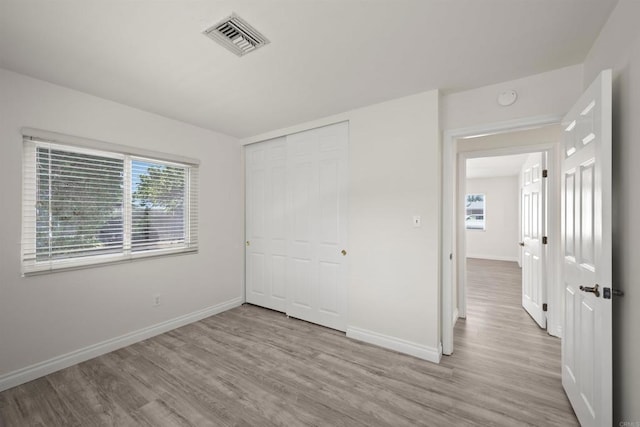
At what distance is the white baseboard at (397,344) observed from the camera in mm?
2566

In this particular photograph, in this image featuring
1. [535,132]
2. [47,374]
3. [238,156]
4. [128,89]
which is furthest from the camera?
[238,156]

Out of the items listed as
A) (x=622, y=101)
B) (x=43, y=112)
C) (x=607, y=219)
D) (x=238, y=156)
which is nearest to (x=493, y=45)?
(x=622, y=101)

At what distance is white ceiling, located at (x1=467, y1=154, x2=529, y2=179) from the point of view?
600cm

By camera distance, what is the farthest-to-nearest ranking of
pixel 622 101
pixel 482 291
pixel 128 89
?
pixel 482 291, pixel 128 89, pixel 622 101

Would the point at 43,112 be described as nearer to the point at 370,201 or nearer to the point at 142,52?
the point at 142,52

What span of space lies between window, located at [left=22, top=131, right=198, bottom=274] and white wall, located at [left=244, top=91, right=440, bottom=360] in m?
2.20

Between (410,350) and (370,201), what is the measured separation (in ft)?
5.08

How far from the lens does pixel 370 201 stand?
9.66ft

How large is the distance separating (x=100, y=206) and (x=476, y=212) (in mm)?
9683

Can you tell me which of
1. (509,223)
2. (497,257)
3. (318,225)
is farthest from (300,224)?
(509,223)

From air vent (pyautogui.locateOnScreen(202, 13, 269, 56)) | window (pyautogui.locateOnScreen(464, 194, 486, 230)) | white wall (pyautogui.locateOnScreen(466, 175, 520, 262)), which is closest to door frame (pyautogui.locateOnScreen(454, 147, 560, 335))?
air vent (pyautogui.locateOnScreen(202, 13, 269, 56))

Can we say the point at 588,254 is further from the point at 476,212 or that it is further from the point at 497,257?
Answer: the point at 476,212

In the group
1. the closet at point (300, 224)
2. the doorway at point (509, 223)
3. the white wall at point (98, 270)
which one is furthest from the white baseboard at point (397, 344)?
the white wall at point (98, 270)

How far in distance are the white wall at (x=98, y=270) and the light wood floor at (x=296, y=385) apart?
283mm
